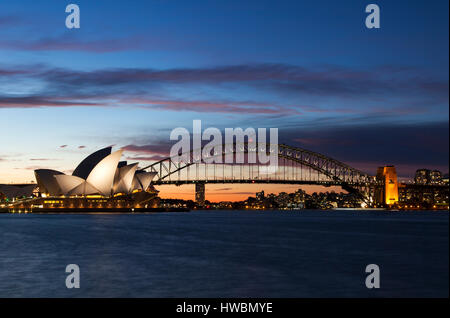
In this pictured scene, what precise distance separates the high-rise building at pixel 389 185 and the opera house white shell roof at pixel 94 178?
60889mm

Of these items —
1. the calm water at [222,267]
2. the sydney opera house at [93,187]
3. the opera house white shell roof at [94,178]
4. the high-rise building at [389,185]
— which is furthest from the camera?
the high-rise building at [389,185]

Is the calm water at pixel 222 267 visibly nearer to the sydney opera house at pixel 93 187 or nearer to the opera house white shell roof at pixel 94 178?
the opera house white shell roof at pixel 94 178

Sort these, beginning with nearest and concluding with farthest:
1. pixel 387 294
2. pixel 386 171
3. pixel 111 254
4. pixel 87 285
→ pixel 387 294, pixel 87 285, pixel 111 254, pixel 386 171

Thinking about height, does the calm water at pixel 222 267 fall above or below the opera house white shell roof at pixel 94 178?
below

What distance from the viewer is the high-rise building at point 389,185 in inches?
5797

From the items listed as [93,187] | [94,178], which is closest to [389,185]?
[93,187]

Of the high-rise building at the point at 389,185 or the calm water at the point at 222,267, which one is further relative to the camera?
the high-rise building at the point at 389,185

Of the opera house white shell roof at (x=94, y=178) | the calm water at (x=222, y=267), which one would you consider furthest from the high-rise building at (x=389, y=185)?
the calm water at (x=222, y=267)

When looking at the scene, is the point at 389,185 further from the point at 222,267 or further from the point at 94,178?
the point at 222,267
